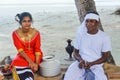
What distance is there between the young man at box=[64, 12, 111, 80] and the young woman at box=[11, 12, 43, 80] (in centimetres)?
49

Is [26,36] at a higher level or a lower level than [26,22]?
lower

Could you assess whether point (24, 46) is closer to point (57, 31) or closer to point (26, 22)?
point (26, 22)

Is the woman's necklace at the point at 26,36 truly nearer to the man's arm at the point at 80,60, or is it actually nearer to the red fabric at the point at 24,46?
the red fabric at the point at 24,46

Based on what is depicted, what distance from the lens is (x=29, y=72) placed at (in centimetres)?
378

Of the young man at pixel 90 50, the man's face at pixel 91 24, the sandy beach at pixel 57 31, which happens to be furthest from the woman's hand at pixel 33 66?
the sandy beach at pixel 57 31

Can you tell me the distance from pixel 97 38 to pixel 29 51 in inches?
33.6

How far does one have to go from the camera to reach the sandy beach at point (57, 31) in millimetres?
7645

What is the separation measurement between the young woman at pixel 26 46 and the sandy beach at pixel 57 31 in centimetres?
288

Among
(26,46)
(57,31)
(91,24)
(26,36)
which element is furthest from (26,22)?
(57,31)

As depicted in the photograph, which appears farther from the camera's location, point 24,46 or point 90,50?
point 24,46

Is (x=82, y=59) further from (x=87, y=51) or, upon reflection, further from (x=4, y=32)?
(x=4, y=32)

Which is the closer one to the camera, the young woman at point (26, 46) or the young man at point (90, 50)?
the young man at point (90, 50)

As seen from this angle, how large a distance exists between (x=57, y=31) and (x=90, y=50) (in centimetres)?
553

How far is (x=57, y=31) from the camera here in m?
9.20
